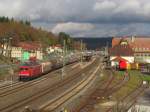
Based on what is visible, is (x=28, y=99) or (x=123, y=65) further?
(x=123, y=65)

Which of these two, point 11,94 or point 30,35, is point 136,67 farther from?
point 30,35

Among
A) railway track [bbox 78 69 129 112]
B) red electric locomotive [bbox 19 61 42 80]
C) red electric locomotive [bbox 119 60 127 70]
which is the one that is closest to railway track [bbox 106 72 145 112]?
railway track [bbox 78 69 129 112]

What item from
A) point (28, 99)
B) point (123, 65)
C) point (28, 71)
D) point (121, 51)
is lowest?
point (28, 99)

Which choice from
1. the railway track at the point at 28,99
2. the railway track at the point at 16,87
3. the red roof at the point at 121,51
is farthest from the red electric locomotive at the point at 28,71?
the red roof at the point at 121,51

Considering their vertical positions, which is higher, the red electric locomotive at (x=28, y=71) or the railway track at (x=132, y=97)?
the red electric locomotive at (x=28, y=71)

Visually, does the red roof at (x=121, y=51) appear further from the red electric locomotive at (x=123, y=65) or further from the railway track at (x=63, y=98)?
the railway track at (x=63, y=98)

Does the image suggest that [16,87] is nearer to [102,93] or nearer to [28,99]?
[28,99]

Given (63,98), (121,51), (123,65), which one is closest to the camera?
(63,98)

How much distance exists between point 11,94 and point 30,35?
140m

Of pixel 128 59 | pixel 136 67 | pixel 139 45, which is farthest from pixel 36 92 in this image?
pixel 139 45

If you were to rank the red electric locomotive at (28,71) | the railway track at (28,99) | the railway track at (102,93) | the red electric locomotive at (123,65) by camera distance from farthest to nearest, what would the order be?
the red electric locomotive at (123,65)
the red electric locomotive at (28,71)
the railway track at (102,93)
the railway track at (28,99)

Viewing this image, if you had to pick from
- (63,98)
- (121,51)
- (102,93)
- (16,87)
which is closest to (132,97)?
(102,93)

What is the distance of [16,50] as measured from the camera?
128625 mm

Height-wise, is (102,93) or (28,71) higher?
(28,71)
